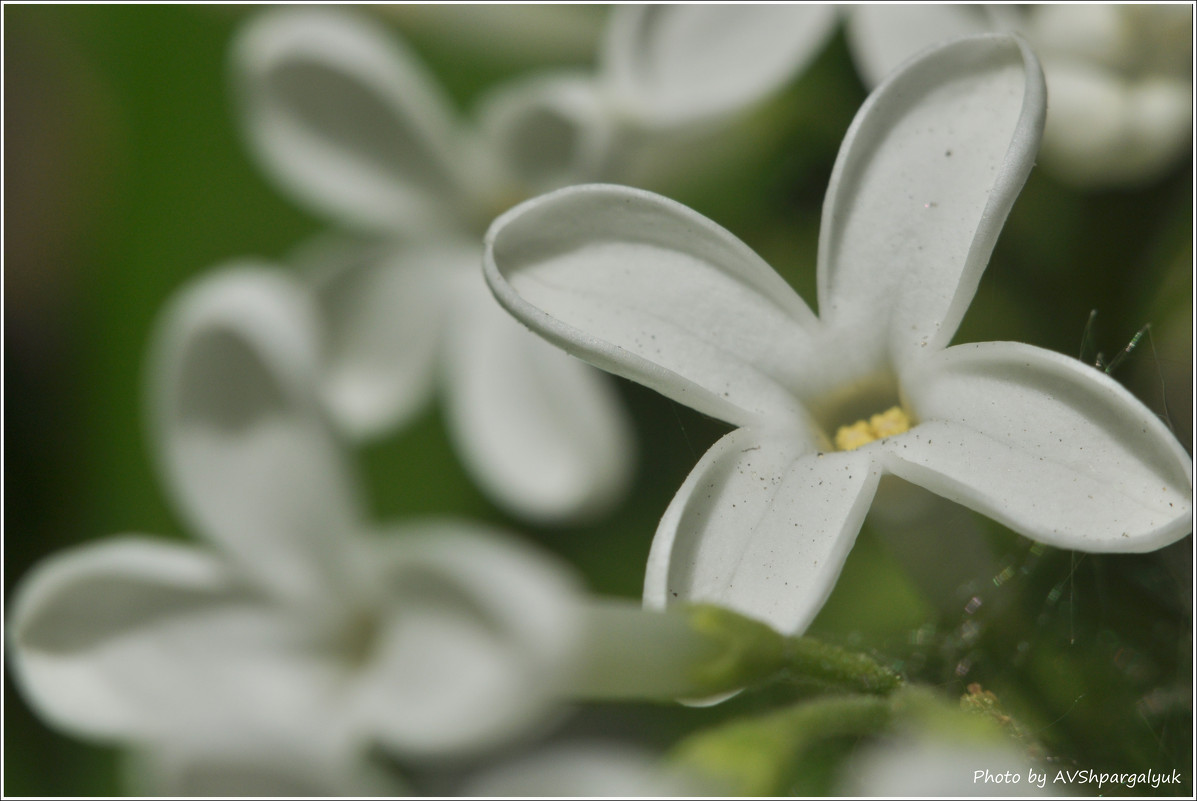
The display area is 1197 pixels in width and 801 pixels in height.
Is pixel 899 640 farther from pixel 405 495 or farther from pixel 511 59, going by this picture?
pixel 511 59

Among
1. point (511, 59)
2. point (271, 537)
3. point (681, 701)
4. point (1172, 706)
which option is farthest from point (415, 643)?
point (511, 59)

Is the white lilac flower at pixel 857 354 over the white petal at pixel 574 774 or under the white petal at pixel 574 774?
over

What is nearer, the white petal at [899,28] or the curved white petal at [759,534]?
the curved white petal at [759,534]

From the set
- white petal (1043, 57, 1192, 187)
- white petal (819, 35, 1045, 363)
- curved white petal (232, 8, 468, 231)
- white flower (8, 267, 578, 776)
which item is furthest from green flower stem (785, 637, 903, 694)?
curved white petal (232, 8, 468, 231)

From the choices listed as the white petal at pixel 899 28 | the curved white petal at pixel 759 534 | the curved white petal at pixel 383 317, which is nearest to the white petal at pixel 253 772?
the curved white petal at pixel 759 534

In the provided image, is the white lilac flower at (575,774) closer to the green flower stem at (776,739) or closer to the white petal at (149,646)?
the green flower stem at (776,739)

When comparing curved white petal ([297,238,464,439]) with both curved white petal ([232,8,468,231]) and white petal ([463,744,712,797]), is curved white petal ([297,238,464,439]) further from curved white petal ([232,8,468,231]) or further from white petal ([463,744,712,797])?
white petal ([463,744,712,797])

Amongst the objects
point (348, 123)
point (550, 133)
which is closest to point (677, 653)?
point (550, 133)
